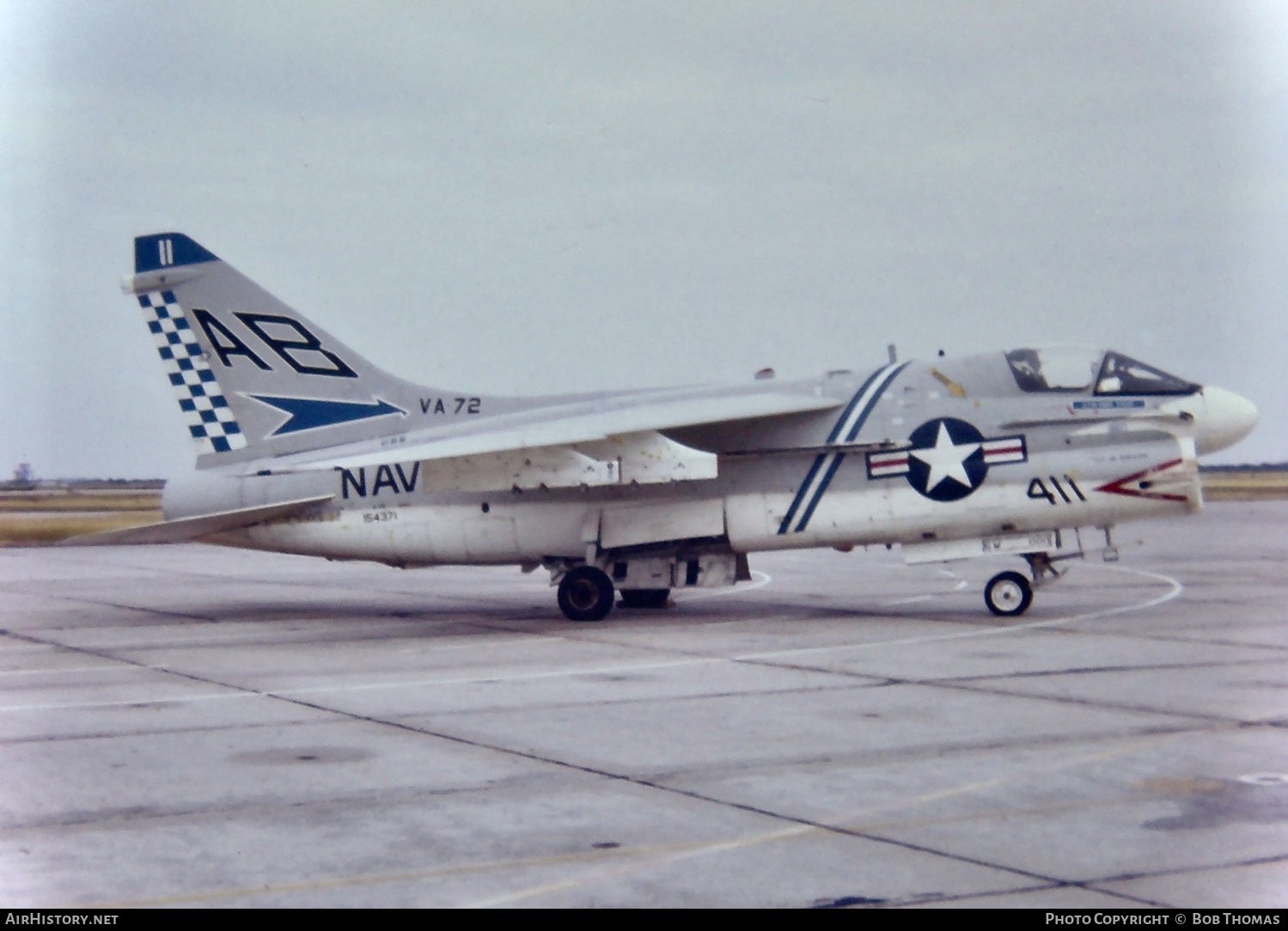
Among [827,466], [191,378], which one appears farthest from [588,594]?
[191,378]

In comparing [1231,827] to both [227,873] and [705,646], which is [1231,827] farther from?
[705,646]

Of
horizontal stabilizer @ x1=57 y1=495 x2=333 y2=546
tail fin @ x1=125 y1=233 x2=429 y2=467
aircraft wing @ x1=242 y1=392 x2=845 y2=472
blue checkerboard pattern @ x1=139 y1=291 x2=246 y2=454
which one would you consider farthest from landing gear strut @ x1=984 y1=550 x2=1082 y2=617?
blue checkerboard pattern @ x1=139 y1=291 x2=246 y2=454

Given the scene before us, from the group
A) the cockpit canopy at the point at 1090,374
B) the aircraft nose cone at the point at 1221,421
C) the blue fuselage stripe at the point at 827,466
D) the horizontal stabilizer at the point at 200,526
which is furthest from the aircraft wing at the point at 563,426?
the aircraft nose cone at the point at 1221,421

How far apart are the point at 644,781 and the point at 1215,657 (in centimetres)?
707

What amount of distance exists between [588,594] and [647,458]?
2.01 metres

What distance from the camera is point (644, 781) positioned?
26.8ft

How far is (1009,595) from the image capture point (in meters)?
16.8

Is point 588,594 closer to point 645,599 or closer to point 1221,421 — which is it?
point 645,599

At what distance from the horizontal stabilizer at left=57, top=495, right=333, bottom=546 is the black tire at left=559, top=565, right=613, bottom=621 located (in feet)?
11.0

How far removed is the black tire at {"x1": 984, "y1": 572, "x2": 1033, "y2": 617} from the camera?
16781mm

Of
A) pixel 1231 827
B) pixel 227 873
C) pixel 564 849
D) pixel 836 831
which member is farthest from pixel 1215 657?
pixel 227 873

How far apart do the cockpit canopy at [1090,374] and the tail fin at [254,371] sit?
775cm

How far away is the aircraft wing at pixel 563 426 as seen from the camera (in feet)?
53.7

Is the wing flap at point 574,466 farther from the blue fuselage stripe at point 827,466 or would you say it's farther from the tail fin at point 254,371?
the tail fin at point 254,371
